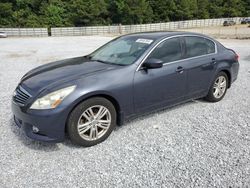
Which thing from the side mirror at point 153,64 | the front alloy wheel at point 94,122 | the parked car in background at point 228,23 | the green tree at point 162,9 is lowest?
the parked car in background at point 228,23

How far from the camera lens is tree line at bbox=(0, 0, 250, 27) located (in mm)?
45969

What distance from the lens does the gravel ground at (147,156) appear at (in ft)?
8.61

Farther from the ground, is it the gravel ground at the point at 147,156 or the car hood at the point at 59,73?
the car hood at the point at 59,73

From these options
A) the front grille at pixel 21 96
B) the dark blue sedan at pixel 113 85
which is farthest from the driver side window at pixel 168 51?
the front grille at pixel 21 96

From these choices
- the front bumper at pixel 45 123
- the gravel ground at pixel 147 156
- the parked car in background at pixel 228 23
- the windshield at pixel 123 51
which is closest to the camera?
the gravel ground at pixel 147 156

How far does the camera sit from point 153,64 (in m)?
3.49

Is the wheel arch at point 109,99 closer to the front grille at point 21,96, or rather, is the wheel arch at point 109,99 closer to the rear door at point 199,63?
the front grille at point 21,96

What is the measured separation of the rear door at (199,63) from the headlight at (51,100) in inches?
85.6

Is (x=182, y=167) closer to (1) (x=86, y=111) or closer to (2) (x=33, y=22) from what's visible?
(1) (x=86, y=111)

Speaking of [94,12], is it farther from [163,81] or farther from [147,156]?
[147,156]

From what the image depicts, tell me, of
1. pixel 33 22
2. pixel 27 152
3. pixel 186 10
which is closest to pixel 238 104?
pixel 27 152

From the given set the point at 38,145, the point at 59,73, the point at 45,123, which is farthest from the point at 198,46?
the point at 38,145

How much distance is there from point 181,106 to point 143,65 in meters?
1.51

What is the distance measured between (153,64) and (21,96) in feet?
6.04
